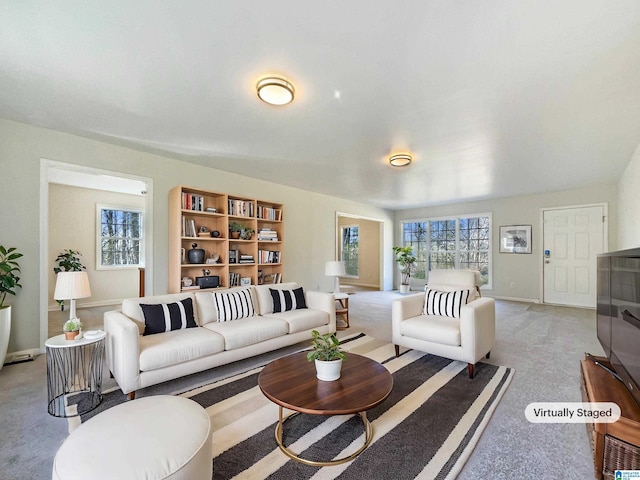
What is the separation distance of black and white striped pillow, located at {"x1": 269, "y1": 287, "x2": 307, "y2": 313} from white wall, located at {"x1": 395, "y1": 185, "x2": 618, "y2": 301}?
17.7 ft

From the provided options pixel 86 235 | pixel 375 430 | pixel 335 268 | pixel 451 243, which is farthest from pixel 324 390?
pixel 451 243

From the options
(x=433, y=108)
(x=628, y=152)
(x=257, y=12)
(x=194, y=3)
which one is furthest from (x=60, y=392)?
(x=628, y=152)

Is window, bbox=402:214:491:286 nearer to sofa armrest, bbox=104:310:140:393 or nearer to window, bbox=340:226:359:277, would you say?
window, bbox=340:226:359:277

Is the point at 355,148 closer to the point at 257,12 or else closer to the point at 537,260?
the point at 257,12

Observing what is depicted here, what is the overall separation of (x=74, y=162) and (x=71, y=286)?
5.99 feet

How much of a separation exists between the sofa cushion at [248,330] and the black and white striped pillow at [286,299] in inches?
12.7

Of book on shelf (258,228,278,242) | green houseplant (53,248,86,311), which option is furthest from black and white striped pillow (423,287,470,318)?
green houseplant (53,248,86,311)

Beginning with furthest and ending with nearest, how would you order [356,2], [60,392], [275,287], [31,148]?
[275,287], [31,148], [60,392], [356,2]

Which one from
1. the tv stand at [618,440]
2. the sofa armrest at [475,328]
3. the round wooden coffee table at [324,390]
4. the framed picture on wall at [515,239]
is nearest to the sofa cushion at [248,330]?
the round wooden coffee table at [324,390]

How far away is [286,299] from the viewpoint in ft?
11.4

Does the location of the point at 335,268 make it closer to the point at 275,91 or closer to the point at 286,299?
the point at 286,299

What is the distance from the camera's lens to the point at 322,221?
6.52 m

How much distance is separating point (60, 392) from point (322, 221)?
4.98 m

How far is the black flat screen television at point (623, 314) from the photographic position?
139cm
